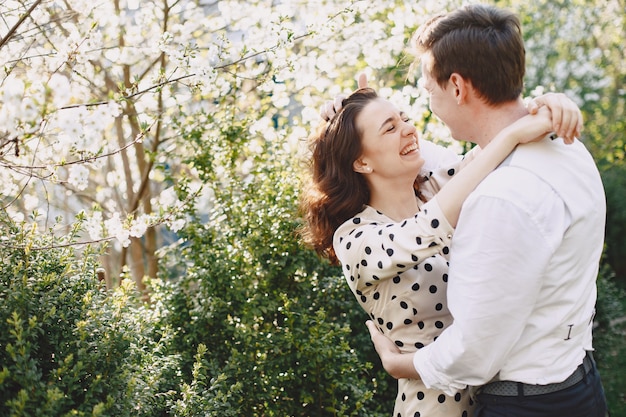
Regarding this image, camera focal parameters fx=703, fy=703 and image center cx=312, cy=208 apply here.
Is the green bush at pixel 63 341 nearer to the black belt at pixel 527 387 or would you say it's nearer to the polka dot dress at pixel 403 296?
the polka dot dress at pixel 403 296

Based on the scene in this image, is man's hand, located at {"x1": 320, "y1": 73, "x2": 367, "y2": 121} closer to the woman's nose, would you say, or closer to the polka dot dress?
the woman's nose

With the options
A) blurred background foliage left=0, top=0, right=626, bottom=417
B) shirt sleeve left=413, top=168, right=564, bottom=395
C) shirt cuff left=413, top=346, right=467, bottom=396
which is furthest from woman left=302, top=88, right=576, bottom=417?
blurred background foliage left=0, top=0, right=626, bottom=417

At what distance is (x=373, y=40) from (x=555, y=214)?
11.2ft

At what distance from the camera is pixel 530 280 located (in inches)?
69.7

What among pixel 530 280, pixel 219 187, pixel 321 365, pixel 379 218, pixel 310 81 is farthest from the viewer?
pixel 310 81

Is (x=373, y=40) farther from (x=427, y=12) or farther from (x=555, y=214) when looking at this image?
(x=555, y=214)

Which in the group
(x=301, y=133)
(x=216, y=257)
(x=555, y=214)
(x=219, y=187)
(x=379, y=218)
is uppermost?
(x=301, y=133)

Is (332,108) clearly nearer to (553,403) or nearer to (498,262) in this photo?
(498,262)

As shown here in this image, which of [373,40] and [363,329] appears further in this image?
[373,40]

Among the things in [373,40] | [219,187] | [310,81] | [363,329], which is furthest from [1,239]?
[373,40]

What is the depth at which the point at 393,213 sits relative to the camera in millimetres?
2461

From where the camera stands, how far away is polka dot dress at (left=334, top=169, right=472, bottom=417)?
2203 millimetres

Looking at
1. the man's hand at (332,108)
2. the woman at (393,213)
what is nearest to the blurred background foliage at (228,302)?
the man's hand at (332,108)

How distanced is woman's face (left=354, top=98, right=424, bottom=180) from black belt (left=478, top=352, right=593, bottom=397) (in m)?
0.80
